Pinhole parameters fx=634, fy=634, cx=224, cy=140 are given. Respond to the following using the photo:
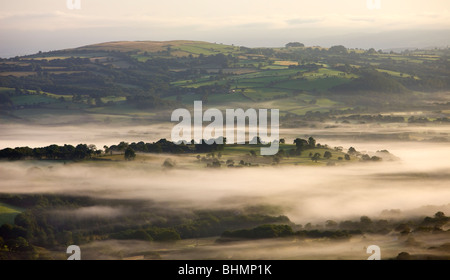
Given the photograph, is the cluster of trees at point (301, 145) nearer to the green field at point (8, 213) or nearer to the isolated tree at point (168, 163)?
the isolated tree at point (168, 163)

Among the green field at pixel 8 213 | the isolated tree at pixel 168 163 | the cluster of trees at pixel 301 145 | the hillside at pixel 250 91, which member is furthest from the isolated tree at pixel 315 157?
the hillside at pixel 250 91

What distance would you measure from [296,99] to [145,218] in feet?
334

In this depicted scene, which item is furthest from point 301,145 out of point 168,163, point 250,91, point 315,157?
point 250,91

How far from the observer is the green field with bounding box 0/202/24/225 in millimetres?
56209

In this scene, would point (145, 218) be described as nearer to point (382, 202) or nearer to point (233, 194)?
point (233, 194)

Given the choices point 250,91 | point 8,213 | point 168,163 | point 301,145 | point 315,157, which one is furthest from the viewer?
point 250,91

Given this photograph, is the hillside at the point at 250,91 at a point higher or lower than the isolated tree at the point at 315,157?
higher

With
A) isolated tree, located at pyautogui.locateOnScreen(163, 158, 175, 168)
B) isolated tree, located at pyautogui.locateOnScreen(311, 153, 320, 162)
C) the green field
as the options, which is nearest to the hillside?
isolated tree, located at pyautogui.locateOnScreen(311, 153, 320, 162)

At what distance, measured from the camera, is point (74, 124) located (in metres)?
158

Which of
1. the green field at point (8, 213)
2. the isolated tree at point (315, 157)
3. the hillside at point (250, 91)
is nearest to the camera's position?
the green field at point (8, 213)

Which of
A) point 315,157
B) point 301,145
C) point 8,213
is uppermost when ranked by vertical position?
point 301,145

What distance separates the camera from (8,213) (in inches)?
2328

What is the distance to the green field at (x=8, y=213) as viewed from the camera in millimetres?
56209

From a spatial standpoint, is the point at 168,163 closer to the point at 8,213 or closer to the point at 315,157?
the point at 315,157
